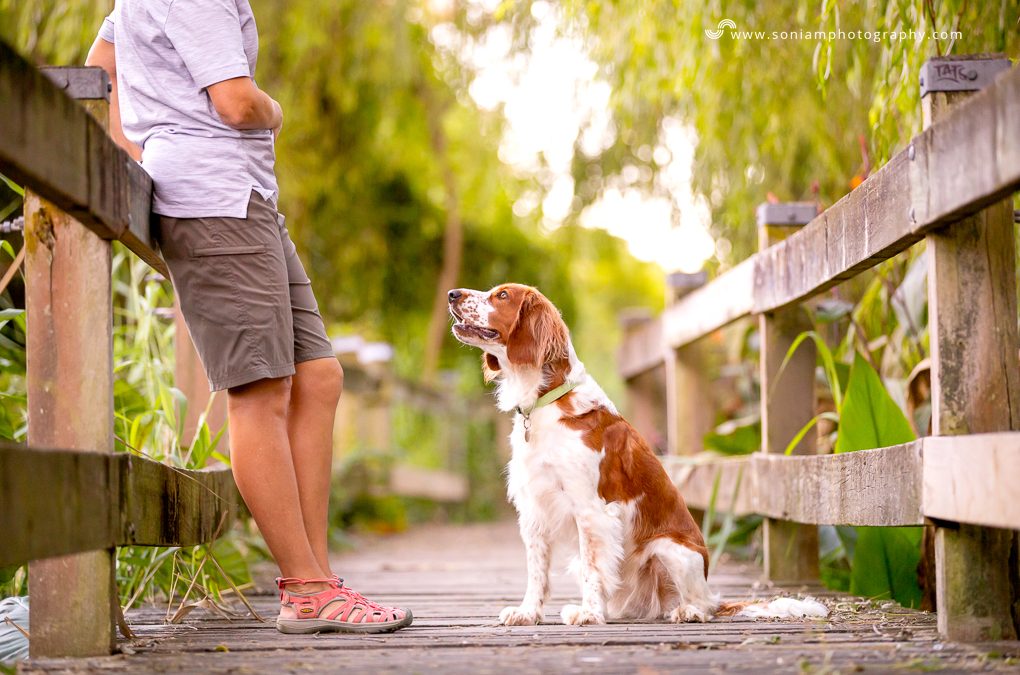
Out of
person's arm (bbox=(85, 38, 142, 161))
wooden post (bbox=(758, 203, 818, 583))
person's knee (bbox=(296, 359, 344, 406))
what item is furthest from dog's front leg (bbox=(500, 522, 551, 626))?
person's arm (bbox=(85, 38, 142, 161))

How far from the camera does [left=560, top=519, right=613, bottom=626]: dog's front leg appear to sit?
3.16 meters

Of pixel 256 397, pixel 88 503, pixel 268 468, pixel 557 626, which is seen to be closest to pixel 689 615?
pixel 557 626

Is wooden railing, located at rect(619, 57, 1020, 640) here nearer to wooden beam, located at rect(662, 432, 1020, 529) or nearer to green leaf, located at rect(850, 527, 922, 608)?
wooden beam, located at rect(662, 432, 1020, 529)

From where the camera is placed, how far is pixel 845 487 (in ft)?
9.97

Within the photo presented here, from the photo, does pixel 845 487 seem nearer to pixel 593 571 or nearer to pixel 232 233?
pixel 593 571

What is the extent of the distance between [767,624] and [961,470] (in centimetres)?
91

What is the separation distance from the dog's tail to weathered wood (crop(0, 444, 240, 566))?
1.60 m

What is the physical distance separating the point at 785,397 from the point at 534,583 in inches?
54.4

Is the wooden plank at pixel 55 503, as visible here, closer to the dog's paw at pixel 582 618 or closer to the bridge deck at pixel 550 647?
the bridge deck at pixel 550 647

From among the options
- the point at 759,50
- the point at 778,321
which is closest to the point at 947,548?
the point at 778,321

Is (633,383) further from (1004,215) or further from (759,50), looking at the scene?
(1004,215)

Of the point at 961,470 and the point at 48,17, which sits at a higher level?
the point at 48,17

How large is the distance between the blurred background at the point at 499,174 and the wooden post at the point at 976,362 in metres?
1.35

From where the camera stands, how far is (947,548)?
2.42 metres
